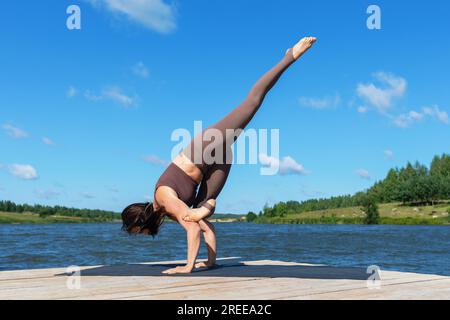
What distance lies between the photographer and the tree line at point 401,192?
4033 inches

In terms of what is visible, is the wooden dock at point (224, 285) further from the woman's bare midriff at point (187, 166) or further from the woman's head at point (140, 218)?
the woman's bare midriff at point (187, 166)

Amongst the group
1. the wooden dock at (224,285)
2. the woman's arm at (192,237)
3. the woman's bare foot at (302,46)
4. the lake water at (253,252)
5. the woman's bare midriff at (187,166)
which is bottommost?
the lake water at (253,252)

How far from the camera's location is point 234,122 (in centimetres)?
670

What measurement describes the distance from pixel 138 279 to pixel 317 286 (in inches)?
86.6

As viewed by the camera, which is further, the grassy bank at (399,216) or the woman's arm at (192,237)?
the grassy bank at (399,216)

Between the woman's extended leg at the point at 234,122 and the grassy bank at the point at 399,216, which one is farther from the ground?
the woman's extended leg at the point at 234,122

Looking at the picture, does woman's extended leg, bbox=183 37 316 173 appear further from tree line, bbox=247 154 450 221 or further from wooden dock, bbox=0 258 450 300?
tree line, bbox=247 154 450 221

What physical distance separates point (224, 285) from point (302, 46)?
11.6 feet

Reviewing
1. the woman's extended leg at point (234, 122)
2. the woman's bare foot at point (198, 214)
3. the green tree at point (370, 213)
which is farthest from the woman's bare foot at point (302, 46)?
the green tree at point (370, 213)

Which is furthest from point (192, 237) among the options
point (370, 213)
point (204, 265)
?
point (370, 213)

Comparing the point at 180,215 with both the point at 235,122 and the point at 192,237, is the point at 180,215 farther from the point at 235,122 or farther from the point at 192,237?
the point at 235,122
